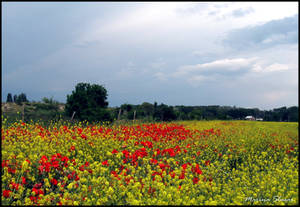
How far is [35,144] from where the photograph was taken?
261 inches

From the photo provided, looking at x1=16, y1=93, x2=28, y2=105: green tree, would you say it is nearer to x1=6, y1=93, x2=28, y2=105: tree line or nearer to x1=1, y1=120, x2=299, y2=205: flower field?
x1=6, y1=93, x2=28, y2=105: tree line

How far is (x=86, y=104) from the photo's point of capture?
21.0 metres

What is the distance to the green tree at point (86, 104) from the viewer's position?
2073cm

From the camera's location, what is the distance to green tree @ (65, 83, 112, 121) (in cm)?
2073

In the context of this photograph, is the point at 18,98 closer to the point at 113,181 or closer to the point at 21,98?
the point at 21,98

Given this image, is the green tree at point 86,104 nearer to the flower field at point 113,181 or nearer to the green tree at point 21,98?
the flower field at point 113,181

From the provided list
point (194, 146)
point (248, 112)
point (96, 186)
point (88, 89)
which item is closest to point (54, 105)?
point (88, 89)

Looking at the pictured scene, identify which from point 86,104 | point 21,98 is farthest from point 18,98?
point 86,104

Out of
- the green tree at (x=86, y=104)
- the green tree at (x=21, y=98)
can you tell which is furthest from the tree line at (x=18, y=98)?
the green tree at (x=86, y=104)

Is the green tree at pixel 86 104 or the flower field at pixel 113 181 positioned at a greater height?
the green tree at pixel 86 104

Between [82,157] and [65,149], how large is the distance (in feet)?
1.58

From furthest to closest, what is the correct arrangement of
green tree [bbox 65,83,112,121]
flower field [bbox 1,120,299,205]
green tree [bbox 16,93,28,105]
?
green tree [bbox 16,93,28,105]
green tree [bbox 65,83,112,121]
flower field [bbox 1,120,299,205]

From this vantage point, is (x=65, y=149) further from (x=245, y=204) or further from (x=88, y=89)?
(x=88, y=89)

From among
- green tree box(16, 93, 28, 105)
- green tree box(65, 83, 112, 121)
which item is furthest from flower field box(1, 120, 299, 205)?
green tree box(16, 93, 28, 105)
